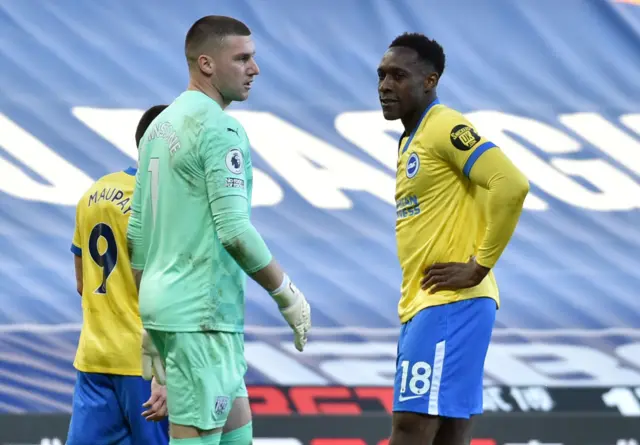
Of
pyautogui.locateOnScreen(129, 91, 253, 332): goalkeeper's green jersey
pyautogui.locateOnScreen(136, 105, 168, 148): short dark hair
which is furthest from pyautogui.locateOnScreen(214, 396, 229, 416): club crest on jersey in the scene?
pyautogui.locateOnScreen(136, 105, 168, 148): short dark hair

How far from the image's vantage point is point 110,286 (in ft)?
12.1

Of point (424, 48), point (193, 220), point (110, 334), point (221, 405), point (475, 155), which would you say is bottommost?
point (221, 405)

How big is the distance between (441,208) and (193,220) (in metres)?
0.96

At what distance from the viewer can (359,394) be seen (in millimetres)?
5242

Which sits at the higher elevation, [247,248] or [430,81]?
[430,81]

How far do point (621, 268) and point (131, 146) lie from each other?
2587mm

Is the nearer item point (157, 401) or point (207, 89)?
point (207, 89)

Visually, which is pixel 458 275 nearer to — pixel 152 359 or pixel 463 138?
pixel 463 138

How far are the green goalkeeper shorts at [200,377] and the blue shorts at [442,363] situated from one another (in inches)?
29.4

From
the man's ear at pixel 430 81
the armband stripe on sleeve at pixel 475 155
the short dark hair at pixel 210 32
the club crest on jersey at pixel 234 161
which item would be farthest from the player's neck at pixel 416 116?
the club crest on jersey at pixel 234 161

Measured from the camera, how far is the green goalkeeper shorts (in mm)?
2689

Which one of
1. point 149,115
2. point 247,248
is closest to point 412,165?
point 247,248

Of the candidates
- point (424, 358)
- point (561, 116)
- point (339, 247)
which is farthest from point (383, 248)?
point (424, 358)

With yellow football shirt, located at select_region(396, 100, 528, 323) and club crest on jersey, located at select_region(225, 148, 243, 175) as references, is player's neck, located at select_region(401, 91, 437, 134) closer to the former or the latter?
yellow football shirt, located at select_region(396, 100, 528, 323)
